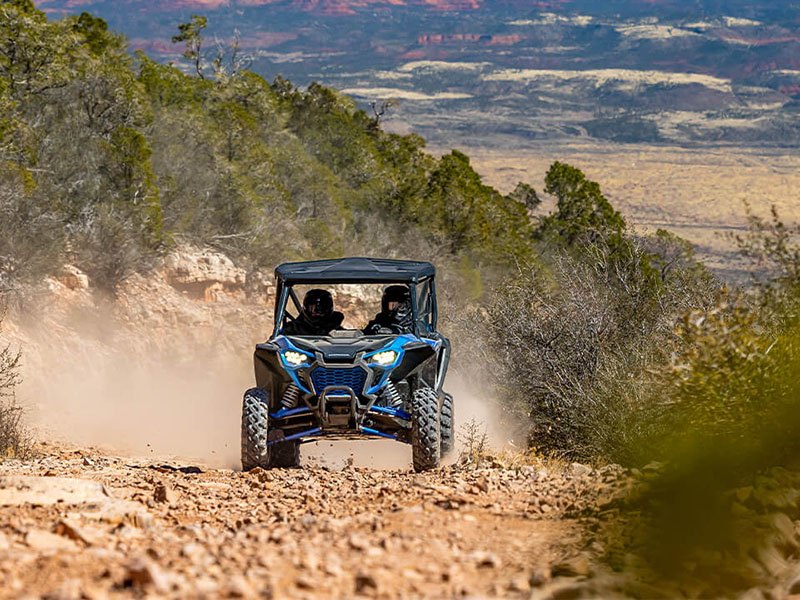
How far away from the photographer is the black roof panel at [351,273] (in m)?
11.1

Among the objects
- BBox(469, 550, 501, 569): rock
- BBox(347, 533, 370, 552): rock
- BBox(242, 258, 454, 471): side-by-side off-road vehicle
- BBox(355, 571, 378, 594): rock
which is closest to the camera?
BBox(355, 571, 378, 594): rock

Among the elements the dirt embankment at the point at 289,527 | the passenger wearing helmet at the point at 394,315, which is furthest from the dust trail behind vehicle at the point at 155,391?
the passenger wearing helmet at the point at 394,315

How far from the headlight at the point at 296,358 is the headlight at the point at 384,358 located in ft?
1.88

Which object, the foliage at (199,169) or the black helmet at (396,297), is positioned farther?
the foliage at (199,169)

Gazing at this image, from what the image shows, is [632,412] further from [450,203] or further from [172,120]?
[450,203]

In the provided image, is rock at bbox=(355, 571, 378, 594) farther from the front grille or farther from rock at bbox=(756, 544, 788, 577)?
the front grille

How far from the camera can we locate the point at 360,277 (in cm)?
1111

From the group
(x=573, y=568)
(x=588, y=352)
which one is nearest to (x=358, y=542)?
(x=573, y=568)

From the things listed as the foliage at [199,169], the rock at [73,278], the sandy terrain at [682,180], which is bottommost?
the sandy terrain at [682,180]

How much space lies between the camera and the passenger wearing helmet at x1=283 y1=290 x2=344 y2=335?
1160 centimetres

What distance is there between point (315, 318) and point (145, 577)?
6.58 m

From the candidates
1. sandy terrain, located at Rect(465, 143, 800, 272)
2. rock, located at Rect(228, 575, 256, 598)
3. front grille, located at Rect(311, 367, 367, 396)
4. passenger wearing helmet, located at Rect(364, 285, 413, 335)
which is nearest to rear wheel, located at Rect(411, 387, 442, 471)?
front grille, located at Rect(311, 367, 367, 396)

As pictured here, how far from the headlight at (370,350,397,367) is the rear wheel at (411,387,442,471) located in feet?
1.17

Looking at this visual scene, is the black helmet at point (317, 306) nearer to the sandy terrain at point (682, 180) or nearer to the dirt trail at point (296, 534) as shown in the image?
the dirt trail at point (296, 534)
